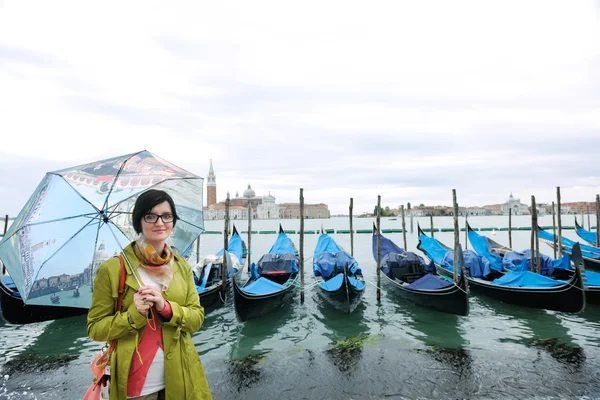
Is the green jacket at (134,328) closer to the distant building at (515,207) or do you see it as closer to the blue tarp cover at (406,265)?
the blue tarp cover at (406,265)

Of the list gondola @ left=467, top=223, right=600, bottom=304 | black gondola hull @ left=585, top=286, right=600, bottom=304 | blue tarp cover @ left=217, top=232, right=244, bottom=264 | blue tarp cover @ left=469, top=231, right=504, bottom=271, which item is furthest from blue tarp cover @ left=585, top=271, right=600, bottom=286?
blue tarp cover @ left=217, top=232, right=244, bottom=264

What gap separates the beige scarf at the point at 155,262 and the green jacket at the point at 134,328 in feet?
0.07

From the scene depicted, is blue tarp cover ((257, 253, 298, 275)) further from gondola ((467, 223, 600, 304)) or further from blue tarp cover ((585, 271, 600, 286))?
blue tarp cover ((585, 271, 600, 286))

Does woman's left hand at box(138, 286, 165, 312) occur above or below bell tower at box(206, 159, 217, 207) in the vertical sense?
below

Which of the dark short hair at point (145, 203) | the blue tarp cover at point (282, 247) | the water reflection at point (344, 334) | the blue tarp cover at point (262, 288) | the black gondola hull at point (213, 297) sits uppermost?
the dark short hair at point (145, 203)

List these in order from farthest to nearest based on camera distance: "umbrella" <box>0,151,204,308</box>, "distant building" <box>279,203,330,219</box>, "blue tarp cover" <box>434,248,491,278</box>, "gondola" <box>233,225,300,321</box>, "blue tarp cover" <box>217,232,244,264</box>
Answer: "distant building" <box>279,203,330,219</box> → "blue tarp cover" <box>217,232,244,264</box> → "blue tarp cover" <box>434,248,491,278</box> → "gondola" <box>233,225,300,321</box> → "umbrella" <box>0,151,204,308</box>

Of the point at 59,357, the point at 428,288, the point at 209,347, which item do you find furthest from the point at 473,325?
the point at 59,357

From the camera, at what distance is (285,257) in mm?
9000

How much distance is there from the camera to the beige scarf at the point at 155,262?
1.24 m

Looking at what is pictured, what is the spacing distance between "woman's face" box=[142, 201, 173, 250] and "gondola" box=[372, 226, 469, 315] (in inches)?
218

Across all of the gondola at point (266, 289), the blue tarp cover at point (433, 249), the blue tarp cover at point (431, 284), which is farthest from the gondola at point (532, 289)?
the gondola at point (266, 289)

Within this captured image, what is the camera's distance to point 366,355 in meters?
4.58

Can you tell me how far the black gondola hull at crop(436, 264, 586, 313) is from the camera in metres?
5.65

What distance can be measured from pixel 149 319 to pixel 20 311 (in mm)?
6466
